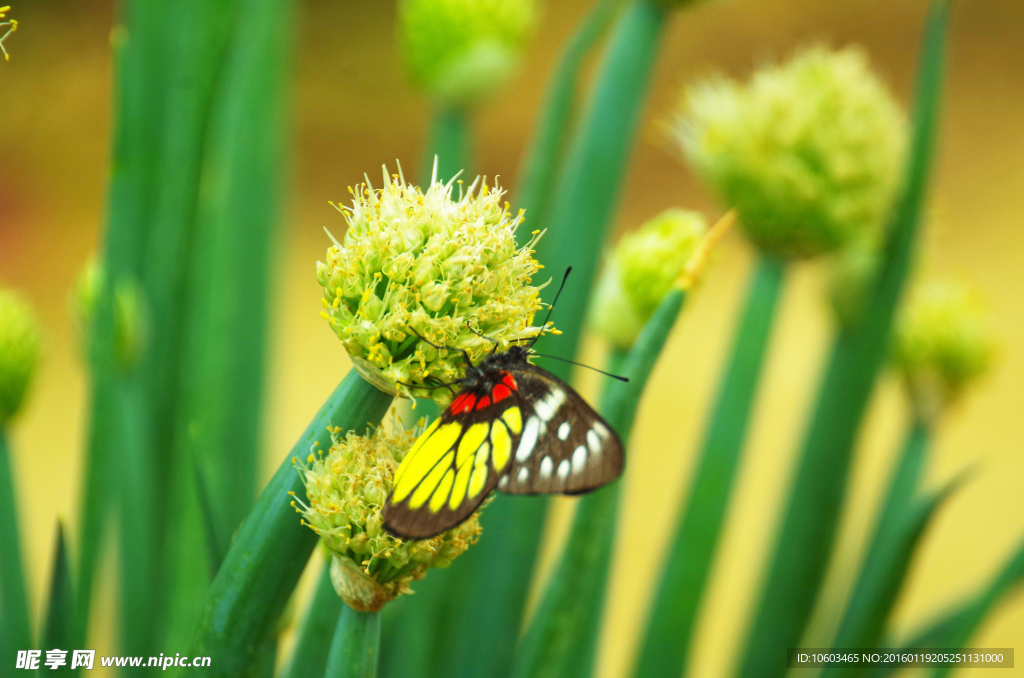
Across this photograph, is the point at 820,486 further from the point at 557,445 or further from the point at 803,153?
the point at 557,445

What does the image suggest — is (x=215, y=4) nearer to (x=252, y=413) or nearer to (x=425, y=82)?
(x=425, y=82)

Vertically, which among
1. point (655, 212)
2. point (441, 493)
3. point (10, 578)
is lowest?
point (10, 578)

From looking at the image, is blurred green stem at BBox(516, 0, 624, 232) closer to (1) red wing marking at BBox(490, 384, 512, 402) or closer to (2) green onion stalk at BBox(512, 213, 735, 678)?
(2) green onion stalk at BBox(512, 213, 735, 678)

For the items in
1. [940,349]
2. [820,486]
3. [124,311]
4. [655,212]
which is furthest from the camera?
[655,212]

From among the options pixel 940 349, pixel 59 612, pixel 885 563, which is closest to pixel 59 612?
pixel 59 612

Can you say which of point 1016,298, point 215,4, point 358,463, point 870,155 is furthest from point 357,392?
point 1016,298

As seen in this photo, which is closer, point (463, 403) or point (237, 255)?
point (463, 403)
